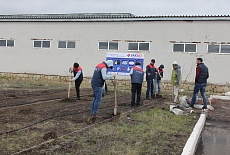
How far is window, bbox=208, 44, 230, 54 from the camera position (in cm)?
1972

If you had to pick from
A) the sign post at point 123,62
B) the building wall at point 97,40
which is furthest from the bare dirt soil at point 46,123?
the building wall at point 97,40

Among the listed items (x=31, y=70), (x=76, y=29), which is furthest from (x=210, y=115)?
(x=31, y=70)

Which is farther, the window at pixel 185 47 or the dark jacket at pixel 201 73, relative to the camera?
the window at pixel 185 47

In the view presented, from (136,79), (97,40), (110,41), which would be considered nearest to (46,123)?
(136,79)

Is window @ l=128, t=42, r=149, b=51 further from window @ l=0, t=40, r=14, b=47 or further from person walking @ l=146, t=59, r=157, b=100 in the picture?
window @ l=0, t=40, r=14, b=47

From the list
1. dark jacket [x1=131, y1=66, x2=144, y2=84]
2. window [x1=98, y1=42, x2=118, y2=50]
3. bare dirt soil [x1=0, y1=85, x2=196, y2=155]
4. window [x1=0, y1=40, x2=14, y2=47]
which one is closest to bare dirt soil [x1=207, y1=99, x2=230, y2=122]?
bare dirt soil [x1=0, y1=85, x2=196, y2=155]

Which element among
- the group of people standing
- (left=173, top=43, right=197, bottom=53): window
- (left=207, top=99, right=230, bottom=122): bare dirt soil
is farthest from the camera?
(left=173, top=43, right=197, bottom=53): window

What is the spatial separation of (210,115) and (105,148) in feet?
22.2

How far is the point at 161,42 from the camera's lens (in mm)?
21109

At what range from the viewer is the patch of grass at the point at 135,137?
6.16 m

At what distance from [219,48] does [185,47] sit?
6.71ft

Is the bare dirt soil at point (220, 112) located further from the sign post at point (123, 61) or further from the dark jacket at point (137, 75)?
the sign post at point (123, 61)

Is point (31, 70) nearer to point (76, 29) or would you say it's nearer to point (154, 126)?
point (76, 29)

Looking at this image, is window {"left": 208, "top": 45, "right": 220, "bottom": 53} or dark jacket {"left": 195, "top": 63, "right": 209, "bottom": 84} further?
window {"left": 208, "top": 45, "right": 220, "bottom": 53}
